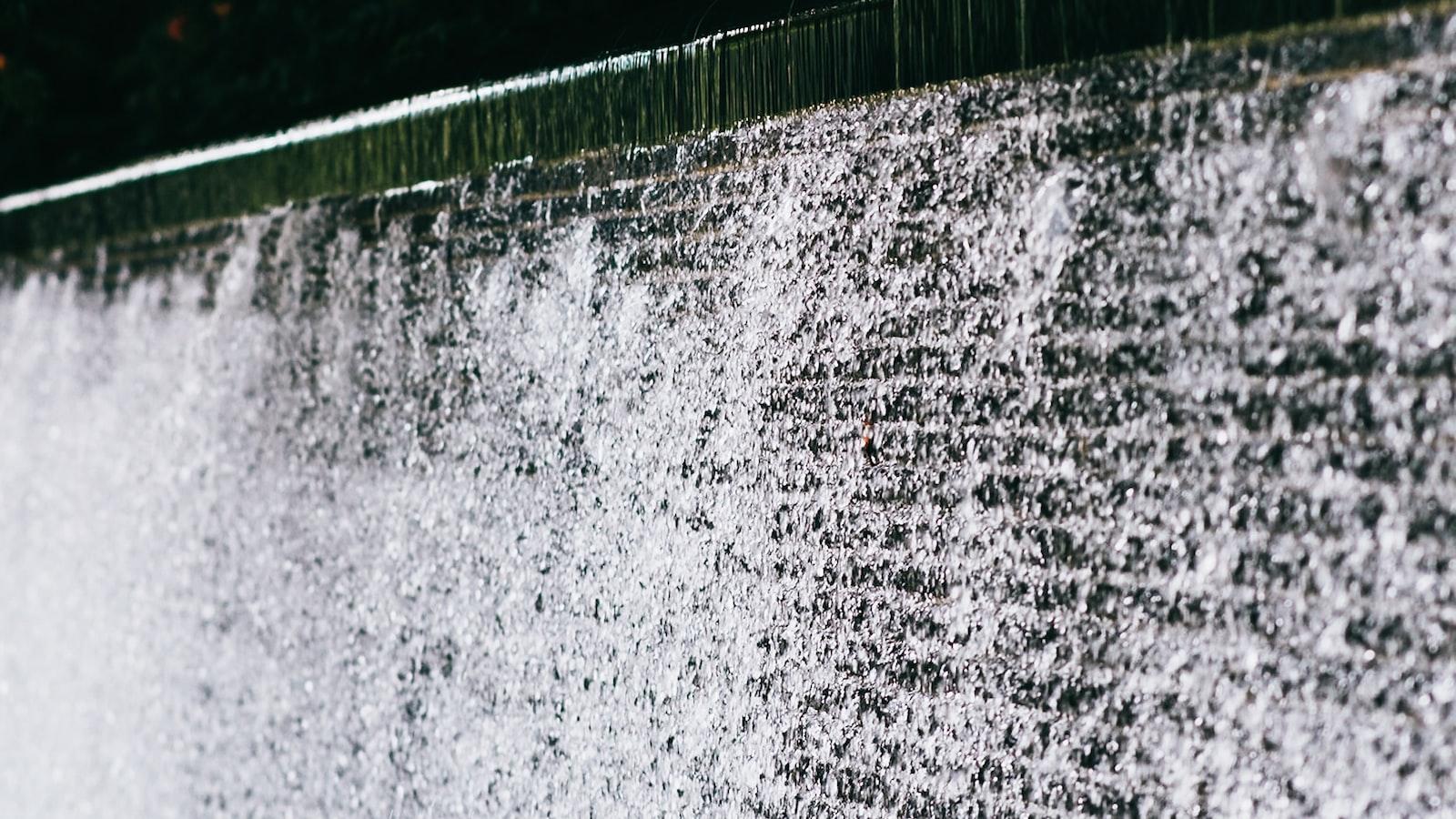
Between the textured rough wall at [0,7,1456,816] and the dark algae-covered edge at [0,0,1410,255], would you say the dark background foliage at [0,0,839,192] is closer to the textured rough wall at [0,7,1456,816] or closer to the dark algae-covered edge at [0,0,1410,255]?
the dark algae-covered edge at [0,0,1410,255]

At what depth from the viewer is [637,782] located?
2.71 metres

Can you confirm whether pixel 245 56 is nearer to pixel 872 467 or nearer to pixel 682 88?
pixel 682 88

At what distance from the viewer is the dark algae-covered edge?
6.17 feet

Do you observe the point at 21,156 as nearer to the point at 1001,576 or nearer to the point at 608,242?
the point at 608,242

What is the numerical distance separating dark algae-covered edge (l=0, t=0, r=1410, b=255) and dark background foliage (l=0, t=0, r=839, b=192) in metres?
0.06

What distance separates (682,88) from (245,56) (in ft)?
8.73

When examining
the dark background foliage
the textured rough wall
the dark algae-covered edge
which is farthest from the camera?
the dark background foliage

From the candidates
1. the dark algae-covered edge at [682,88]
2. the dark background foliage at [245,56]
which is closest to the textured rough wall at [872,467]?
the dark algae-covered edge at [682,88]

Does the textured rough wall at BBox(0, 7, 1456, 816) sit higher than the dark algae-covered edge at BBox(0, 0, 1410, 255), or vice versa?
the dark algae-covered edge at BBox(0, 0, 1410, 255)

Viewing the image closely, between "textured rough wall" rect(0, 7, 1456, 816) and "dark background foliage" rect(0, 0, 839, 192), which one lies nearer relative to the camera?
"textured rough wall" rect(0, 7, 1456, 816)

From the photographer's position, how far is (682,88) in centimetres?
258

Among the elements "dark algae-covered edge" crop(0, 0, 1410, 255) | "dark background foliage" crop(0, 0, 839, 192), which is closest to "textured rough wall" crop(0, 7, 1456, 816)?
"dark algae-covered edge" crop(0, 0, 1410, 255)

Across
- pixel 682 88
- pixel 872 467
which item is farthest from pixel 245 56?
pixel 872 467

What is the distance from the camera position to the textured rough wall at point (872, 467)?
5.43ft
